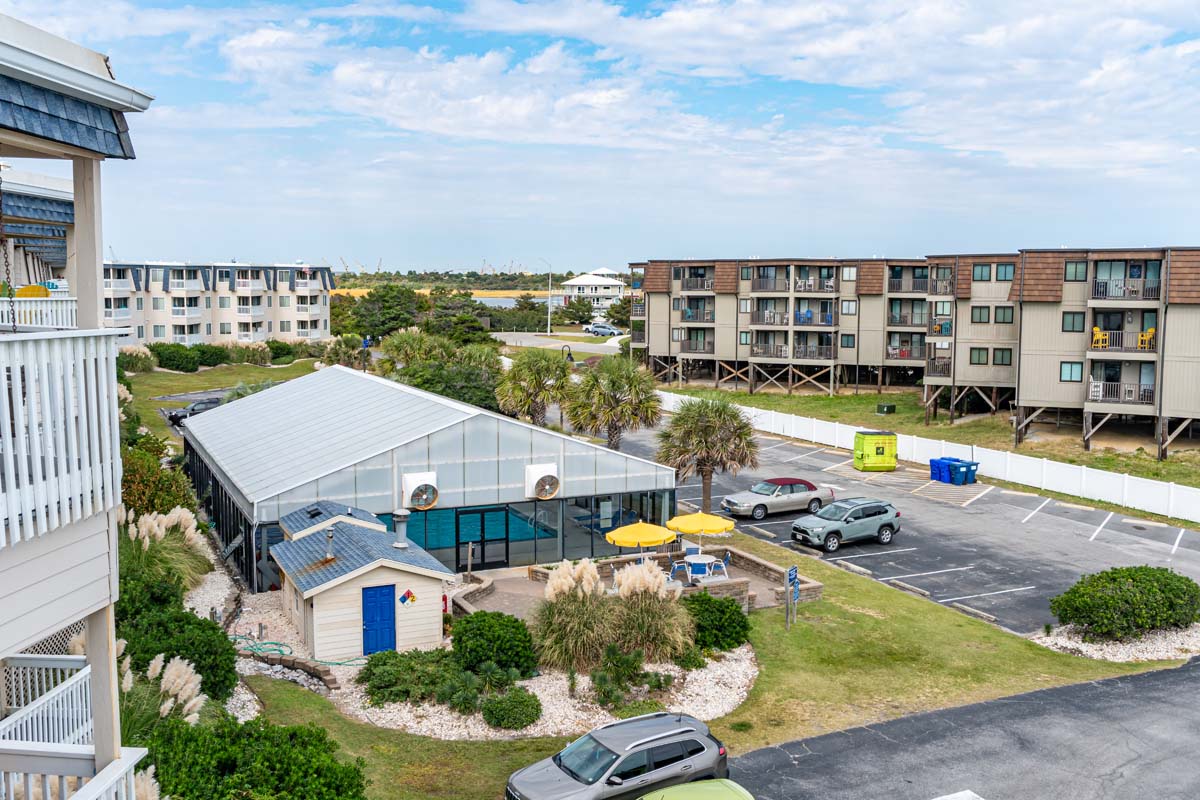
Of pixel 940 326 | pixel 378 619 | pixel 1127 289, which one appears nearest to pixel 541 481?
pixel 378 619

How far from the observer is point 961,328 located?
56.6 meters

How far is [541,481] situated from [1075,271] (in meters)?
33.2

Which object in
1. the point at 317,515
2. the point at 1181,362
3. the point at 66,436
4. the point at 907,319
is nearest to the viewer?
the point at 66,436

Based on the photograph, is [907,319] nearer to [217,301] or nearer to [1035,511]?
[1035,511]

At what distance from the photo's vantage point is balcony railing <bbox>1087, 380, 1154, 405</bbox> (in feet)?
156

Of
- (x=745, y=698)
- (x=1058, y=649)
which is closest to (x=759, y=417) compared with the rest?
(x=1058, y=649)

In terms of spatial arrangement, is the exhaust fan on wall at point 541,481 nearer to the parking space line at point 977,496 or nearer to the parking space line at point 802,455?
the parking space line at point 977,496

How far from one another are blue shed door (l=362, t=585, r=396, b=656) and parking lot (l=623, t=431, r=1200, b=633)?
51.9ft

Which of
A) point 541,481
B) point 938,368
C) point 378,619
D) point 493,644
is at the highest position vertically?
point 938,368

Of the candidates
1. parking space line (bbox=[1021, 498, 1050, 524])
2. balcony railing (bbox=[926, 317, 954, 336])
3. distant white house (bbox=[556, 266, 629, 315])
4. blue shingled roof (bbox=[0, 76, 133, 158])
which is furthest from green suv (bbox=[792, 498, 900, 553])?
distant white house (bbox=[556, 266, 629, 315])

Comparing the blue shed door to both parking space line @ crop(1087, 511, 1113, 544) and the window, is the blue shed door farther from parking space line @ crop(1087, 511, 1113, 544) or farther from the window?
the window

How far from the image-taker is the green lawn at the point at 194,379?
215ft

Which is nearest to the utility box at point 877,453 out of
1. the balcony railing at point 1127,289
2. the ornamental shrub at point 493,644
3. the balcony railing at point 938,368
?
the balcony railing at point 938,368

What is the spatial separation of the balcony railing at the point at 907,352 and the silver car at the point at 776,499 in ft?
105
